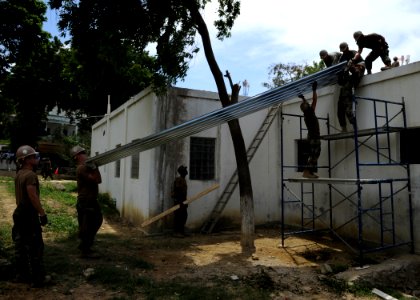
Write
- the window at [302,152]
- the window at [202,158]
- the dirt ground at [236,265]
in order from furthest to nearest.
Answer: the window at [302,152], the window at [202,158], the dirt ground at [236,265]

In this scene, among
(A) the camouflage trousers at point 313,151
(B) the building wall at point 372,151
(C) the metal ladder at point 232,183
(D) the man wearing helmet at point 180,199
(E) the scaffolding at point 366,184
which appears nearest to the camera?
(E) the scaffolding at point 366,184

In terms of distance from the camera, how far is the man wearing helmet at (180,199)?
8859mm

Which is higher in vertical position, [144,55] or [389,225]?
[144,55]

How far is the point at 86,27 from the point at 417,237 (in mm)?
8326

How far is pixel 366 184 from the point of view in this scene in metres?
7.77

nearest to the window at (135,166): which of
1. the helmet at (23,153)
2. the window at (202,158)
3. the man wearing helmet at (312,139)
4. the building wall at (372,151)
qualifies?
the window at (202,158)

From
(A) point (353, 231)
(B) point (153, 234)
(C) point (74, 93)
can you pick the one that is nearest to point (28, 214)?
(B) point (153, 234)

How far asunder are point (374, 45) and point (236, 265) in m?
5.80

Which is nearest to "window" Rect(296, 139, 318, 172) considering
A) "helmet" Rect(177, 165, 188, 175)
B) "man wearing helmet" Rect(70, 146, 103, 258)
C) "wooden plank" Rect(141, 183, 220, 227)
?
"wooden plank" Rect(141, 183, 220, 227)

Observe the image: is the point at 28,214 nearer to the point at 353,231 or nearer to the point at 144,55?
the point at 144,55

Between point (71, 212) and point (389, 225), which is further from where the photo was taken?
point (71, 212)

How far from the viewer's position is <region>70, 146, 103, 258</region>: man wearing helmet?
6363 millimetres

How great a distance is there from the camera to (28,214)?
4.93 metres

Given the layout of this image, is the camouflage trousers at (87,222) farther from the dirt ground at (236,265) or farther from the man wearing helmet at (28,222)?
the man wearing helmet at (28,222)
